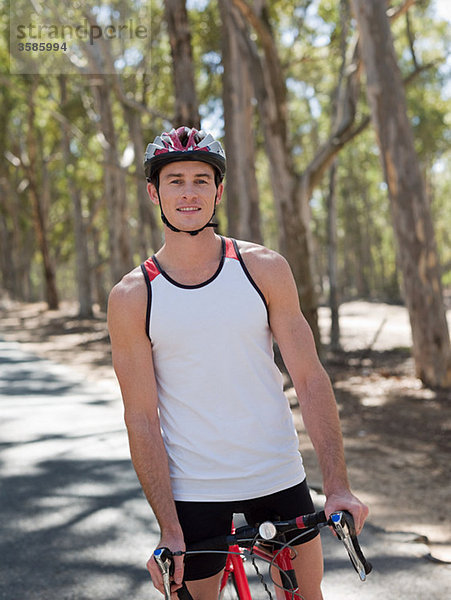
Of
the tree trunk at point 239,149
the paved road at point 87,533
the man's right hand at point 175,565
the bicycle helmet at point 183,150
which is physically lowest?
the paved road at point 87,533

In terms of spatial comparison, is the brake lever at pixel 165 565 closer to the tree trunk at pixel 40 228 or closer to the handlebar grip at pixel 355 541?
the handlebar grip at pixel 355 541

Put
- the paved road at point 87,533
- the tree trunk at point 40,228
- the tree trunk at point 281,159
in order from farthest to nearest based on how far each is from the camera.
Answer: the tree trunk at point 40,228, the tree trunk at point 281,159, the paved road at point 87,533

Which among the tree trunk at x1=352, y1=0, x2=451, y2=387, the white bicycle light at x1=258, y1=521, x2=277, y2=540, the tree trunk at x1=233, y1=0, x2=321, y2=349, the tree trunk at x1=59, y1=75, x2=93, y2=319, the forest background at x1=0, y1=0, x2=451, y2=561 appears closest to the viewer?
the white bicycle light at x1=258, y1=521, x2=277, y2=540

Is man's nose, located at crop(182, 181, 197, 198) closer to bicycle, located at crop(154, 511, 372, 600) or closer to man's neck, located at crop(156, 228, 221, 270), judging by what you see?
man's neck, located at crop(156, 228, 221, 270)

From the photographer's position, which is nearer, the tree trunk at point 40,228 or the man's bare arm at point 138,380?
the man's bare arm at point 138,380

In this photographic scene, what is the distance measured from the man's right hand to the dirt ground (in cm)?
302

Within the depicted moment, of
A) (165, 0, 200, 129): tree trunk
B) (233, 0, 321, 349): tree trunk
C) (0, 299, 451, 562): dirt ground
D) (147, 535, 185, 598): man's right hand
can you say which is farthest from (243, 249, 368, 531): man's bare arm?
(165, 0, 200, 129): tree trunk

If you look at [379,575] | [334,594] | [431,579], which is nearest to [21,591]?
[334,594]

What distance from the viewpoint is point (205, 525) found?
235cm

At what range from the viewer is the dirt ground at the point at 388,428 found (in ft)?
19.2

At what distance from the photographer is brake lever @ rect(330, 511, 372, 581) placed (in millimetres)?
2049

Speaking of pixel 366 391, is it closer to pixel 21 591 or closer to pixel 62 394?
pixel 62 394

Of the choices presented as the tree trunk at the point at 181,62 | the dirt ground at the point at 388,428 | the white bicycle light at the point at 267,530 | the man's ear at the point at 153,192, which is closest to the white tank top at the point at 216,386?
the white bicycle light at the point at 267,530

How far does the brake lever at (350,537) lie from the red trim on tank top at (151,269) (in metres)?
0.92
